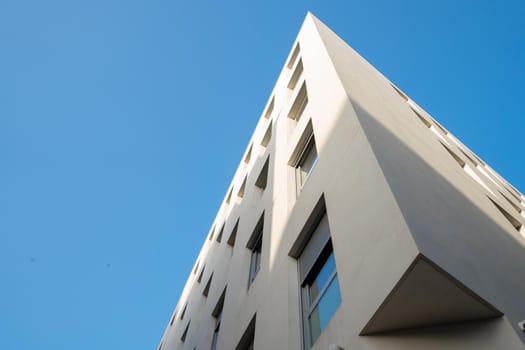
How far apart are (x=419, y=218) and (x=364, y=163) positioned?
141 cm

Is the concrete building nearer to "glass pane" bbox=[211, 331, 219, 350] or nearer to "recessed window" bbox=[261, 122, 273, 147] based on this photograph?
"glass pane" bbox=[211, 331, 219, 350]

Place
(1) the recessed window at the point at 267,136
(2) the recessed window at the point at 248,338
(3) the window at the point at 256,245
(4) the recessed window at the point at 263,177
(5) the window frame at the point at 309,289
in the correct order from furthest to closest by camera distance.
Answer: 1. (1) the recessed window at the point at 267,136
2. (4) the recessed window at the point at 263,177
3. (3) the window at the point at 256,245
4. (2) the recessed window at the point at 248,338
5. (5) the window frame at the point at 309,289

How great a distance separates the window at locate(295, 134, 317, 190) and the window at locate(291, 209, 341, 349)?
2.83 metres

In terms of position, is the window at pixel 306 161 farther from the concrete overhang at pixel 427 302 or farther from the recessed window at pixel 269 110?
the recessed window at pixel 269 110

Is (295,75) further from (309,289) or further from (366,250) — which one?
(366,250)

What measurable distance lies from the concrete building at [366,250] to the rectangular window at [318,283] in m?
0.02

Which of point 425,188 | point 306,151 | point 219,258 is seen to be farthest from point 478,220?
point 219,258

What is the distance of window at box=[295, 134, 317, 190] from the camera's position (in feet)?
35.1

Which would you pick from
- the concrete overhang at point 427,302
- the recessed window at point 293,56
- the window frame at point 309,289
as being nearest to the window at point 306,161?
the window frame at point 309,289

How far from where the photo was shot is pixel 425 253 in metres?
4.18

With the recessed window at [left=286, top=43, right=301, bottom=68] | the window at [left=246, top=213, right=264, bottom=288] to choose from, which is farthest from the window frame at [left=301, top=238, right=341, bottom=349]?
the recessed window at [left=286, top=43, right=301, bottom=68]

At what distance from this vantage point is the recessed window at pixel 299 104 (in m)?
13.9

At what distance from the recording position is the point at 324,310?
6504 mm

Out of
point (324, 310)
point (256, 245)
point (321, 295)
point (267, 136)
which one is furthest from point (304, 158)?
point (267, 136)
